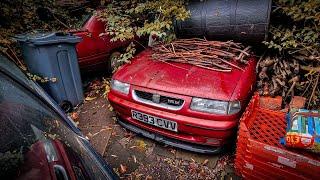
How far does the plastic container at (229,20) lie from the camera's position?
362 centimetres

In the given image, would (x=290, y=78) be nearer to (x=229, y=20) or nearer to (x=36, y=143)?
(x=229, y=20)

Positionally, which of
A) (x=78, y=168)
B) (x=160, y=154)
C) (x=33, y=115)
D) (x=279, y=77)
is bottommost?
(x=160, y=154)

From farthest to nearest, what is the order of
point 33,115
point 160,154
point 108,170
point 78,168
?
point 160,154 < point 108,170 < point 33,115 < point 78,168

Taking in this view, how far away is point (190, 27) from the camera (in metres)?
4.09

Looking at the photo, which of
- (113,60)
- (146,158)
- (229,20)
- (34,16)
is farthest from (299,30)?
(34,16)

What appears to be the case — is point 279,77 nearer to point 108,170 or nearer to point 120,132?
point 120,132

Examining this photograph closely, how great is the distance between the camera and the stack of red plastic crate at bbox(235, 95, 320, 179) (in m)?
2.34

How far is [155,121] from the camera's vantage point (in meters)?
3.06

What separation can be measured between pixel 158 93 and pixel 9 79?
157 centimetres

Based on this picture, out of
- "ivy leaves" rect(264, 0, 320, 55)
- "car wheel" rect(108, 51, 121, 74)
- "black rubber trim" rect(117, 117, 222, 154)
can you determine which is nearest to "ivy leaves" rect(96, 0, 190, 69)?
"car wheel" rect(108, 51, 121, 74)

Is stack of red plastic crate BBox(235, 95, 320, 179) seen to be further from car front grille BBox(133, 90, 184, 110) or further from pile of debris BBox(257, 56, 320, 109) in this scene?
car front grille BBox(133, 90, 184, 110)

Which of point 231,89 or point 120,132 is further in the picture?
point 120,132

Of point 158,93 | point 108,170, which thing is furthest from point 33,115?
point 158,93

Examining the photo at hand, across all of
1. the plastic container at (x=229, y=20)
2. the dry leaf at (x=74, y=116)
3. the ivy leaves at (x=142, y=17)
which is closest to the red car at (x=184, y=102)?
the plastic container at (x=229, y=20)
